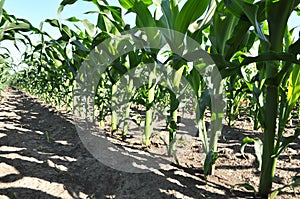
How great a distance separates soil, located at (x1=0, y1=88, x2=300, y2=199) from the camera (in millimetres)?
1408

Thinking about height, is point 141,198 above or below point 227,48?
below

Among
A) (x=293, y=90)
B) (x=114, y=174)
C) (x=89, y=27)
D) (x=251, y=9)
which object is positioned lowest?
(x=114, y=174)

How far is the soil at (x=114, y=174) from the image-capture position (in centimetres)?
141

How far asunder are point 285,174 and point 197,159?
652 mm

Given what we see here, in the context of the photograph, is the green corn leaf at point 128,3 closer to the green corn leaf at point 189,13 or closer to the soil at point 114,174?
the green corn leaf at point 189,13

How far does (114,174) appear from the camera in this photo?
5.53ft

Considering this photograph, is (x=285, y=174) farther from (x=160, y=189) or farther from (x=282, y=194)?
(x=160, y=189)

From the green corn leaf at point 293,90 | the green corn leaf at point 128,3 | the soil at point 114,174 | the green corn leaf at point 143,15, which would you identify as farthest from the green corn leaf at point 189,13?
the soil at point 114,174

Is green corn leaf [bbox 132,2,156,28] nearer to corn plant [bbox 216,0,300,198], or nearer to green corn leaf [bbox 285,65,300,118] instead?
corn plant [bbox 216,0,300,198]

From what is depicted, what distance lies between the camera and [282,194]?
1.40 metres

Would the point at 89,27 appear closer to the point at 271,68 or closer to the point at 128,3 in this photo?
the point at 128,3

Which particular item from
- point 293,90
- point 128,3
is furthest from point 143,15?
point 293,90

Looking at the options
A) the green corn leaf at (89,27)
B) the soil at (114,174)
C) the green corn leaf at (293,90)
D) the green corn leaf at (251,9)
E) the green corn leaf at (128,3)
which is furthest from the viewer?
the green corn leaf at (89,27)

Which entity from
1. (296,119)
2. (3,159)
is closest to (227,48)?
(3,159)
